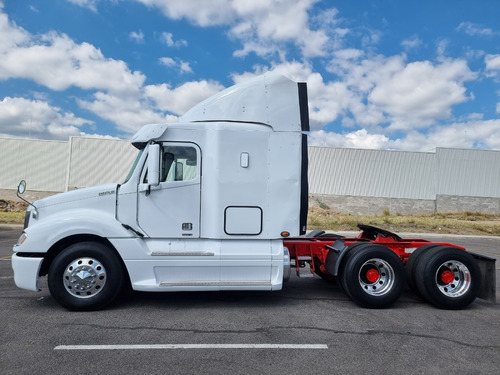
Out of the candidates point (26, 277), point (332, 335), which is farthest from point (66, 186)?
point (332, 335)

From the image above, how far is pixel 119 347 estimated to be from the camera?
4.11 metres

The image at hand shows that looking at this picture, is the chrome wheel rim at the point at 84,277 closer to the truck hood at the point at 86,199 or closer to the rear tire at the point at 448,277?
the truck hood at the point at 86,199

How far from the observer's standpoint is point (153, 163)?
534 cm

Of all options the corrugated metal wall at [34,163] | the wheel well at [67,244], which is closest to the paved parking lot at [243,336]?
the wheel well at [67,244]

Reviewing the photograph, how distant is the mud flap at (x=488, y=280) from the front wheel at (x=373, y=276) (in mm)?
1368

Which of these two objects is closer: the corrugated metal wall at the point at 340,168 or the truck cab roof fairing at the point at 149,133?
the truck cab roof fairing at the point at 149,133

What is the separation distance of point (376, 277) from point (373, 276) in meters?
0.05

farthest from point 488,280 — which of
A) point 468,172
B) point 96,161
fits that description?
point 468,172

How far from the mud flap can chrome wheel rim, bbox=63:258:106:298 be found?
5.79 meters

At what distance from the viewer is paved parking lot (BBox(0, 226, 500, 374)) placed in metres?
3.73

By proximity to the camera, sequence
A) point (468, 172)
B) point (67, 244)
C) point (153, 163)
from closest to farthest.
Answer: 1. point (153, 163)
2. point (67, 244)
3. point (468, 172)

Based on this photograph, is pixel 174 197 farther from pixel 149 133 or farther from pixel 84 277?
pixel 84 277

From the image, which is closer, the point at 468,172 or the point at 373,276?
the point at 373,276

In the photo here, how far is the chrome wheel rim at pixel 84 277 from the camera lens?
A: 5.23 m
